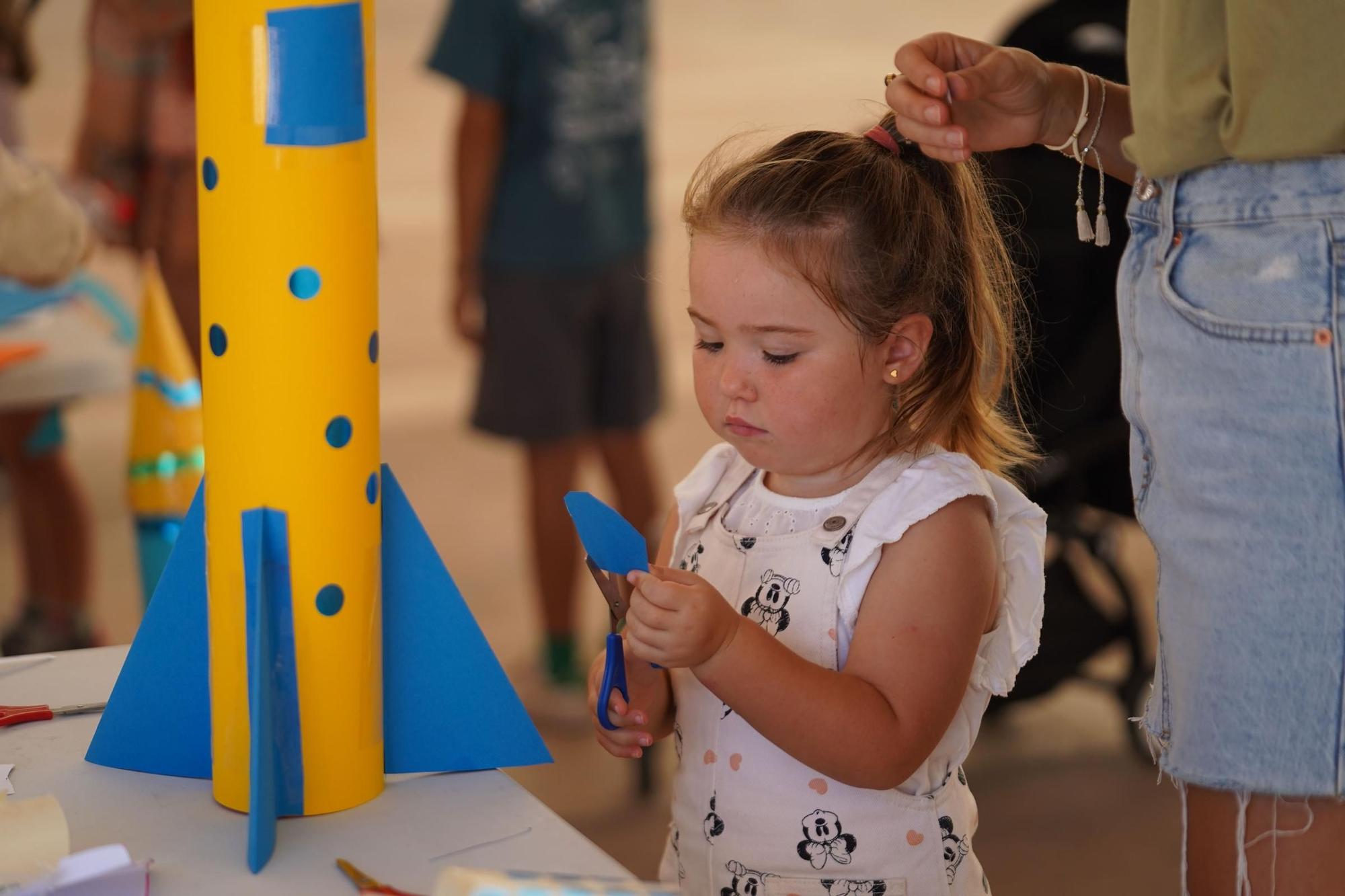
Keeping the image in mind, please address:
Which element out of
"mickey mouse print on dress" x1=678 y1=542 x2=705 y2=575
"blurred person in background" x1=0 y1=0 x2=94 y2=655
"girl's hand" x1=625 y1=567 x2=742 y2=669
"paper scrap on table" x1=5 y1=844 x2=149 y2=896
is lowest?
"blurred person in background" x1=0 y1=0 x2=94 y2=655

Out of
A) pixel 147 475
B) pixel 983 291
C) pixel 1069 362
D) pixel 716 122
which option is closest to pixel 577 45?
pixel 1069 362

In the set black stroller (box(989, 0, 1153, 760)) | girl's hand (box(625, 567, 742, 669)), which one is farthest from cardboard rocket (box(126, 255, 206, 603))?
black stroller (box(989, 0, 1153, 760))

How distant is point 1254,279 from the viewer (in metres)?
0.90

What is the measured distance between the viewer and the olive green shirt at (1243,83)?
875 millimetres

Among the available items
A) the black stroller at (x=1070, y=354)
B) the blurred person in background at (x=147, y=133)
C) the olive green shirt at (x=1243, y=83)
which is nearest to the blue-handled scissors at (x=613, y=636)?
the olive green shirt at (x=1243, y=83)

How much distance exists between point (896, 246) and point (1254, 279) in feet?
0.78

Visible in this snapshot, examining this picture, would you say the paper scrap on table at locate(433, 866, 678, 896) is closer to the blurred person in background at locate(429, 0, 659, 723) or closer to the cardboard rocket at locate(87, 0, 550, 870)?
the cardboard rocket at locate(87, 0, 550, 870)

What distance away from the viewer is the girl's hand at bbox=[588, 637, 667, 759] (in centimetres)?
93

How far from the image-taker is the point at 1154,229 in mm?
981

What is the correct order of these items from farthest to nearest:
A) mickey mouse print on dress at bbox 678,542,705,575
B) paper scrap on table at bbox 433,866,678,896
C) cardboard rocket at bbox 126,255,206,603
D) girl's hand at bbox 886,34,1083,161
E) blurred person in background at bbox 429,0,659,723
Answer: blurred person in background at bbox 429,0,659,723, cardboard rocket at bbox 126,255,206,603, mickey mouse print on dress at bbox 678,542,705,575, girl's hand at bbox 886,34,1083,161, paper scrap on table at bbox 433,866,678,896

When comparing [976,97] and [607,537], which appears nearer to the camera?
[607,537]

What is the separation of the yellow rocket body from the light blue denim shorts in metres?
0.51

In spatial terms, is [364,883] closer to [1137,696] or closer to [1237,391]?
[1237,391]

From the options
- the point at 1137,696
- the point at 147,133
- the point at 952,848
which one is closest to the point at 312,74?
the point at 952,848
